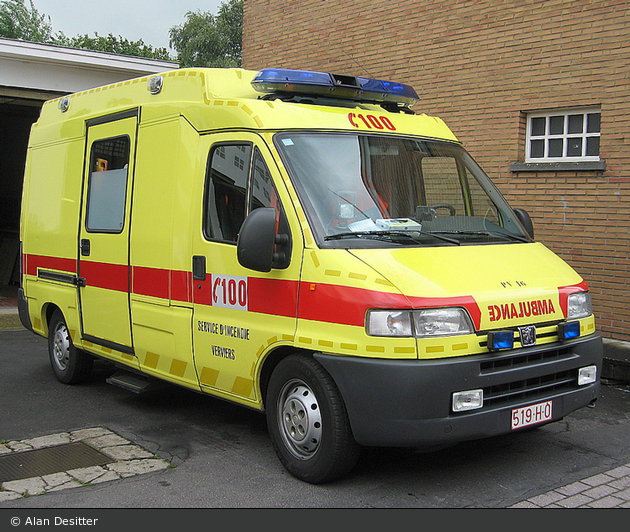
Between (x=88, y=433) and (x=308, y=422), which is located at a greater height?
(x=308, y=422)

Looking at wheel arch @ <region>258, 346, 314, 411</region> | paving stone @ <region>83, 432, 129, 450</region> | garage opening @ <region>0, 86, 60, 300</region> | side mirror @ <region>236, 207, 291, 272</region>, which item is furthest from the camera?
garage opening @ <region>0, 86, 60, 300</region>

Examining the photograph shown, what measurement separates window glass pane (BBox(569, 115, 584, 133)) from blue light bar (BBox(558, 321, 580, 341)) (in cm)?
487

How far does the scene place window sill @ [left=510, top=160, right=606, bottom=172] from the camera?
27.9ft

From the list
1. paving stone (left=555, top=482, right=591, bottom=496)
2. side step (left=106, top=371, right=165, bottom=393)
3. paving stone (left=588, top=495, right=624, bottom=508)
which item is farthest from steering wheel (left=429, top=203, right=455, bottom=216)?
side step (left=106, top=371, right=165, bottom=393)

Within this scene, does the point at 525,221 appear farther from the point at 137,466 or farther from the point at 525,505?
the point at 137,466

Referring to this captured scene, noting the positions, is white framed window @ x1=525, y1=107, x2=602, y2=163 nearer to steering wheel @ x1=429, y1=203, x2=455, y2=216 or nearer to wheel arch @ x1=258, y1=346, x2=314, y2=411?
steering wheel @ x1=429, y1=203, x2=455, y2=216

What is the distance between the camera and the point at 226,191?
518cm

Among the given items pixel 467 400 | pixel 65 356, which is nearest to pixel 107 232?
pixel 65 356

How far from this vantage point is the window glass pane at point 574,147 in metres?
8.95

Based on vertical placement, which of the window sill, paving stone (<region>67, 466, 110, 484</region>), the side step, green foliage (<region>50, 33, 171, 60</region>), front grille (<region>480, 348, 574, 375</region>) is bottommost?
paving stone (<region>67, 466, 110, 484</region>)

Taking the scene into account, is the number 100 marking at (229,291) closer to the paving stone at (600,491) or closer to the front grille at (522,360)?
the front grille at (522,360)

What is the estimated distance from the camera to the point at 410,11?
426 inches

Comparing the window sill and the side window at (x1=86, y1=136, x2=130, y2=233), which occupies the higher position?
the window sill

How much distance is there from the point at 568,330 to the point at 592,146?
4.82 meters
